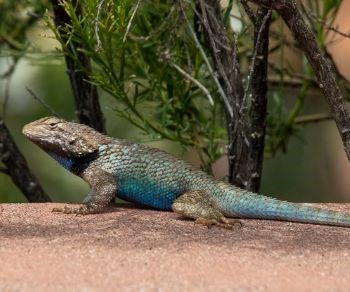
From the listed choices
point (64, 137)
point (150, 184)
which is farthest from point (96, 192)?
point (64, 137)

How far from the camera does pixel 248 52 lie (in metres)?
8.10

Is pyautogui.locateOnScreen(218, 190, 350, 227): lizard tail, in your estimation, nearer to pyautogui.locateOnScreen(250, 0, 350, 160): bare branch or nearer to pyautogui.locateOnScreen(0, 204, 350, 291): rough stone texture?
pyautogui.locateOnScreen(0, 204, 350, 291): rough stone texture

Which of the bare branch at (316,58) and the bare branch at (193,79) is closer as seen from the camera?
the bare branch at (316,58)

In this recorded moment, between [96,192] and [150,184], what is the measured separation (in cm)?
42

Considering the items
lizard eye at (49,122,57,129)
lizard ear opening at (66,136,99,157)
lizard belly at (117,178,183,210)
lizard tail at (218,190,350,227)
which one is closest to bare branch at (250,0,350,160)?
lizard tail at (218,190,350,227)

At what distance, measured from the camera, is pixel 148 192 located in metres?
6.32

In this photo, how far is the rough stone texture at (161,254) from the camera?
13.3 ft

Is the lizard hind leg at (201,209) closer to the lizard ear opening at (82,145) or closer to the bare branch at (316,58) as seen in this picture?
the lizard ear opening at (82,145)

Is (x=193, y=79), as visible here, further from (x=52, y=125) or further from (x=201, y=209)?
(x=201, y=209)

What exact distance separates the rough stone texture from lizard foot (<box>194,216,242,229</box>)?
2.6 inches

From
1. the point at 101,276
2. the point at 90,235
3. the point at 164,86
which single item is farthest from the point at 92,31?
the point at 101,276

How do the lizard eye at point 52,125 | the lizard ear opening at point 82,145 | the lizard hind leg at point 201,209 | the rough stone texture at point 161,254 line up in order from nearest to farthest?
the rough stone texture at point 161,254 → the lizard hind leg at point 201,209 → the lizard ear opening at point 82,145 → the lizard eye at point 52,125

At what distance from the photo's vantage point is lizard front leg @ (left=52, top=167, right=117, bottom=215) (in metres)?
5.88

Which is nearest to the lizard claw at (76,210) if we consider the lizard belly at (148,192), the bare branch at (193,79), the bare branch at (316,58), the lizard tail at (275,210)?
the lizard belly at (148,192)
